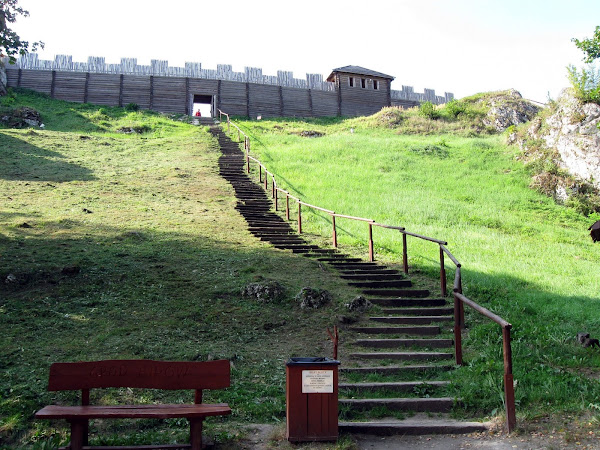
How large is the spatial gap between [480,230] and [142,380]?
1262cm

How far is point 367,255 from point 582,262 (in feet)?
16.2

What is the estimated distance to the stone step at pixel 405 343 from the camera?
25.1 ft

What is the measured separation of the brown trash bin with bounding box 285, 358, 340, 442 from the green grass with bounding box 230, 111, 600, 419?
1.69 meters

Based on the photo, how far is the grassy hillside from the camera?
5824 mm

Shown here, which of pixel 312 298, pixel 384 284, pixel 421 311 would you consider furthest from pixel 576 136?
pixel 312 298

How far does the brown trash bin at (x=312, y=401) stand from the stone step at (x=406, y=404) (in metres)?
0.89

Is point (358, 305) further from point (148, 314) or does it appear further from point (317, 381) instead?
point (317, 381)

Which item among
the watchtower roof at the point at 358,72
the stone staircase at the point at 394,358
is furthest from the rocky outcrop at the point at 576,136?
the watchtower roof at the point at 358,72

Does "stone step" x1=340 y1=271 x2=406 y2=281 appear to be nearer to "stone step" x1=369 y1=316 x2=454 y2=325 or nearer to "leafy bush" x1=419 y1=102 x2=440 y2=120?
"stone step" x1=369 y1=316 x2=454 y2=325

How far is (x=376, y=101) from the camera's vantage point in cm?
4212

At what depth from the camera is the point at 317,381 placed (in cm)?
488

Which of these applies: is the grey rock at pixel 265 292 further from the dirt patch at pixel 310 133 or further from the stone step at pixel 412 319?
the dirt patch at pixel 310 133

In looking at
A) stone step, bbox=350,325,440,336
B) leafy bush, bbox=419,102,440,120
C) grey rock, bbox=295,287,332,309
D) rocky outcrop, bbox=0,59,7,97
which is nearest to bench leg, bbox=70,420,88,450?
stone step, bbox=350,325,440,336

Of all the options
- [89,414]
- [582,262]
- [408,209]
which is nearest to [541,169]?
[408,209]
